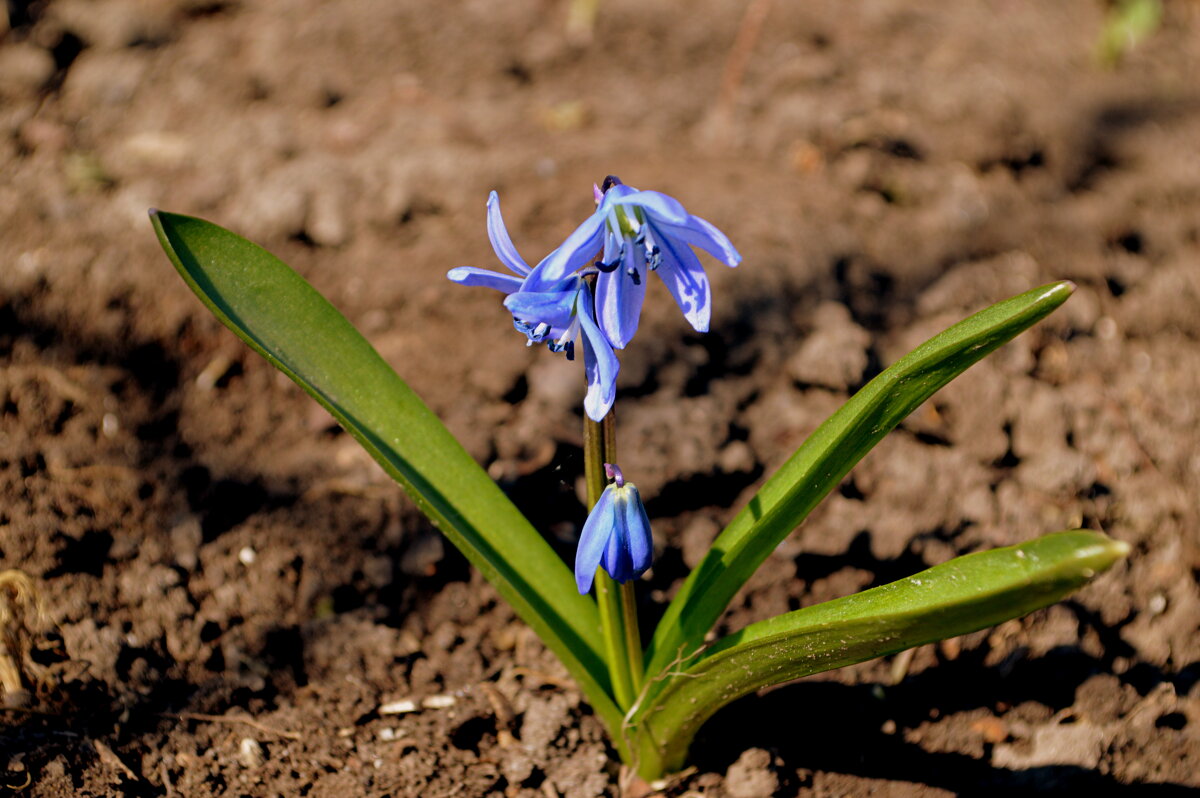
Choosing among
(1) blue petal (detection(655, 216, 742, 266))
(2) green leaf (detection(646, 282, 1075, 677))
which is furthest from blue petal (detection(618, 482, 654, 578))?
(1) blue petal (detection(655, 216, 742, 266))

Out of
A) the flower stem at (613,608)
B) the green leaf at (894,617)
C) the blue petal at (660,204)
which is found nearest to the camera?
the green leaf at (894,617)

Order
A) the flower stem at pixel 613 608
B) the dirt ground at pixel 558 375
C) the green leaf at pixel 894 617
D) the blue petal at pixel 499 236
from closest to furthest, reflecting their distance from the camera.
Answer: the green leaf at pixel 894 617, the blue petal at pixel 499 236, the flower stem at pixel 613 608, the dirt ground at pixel 558 375

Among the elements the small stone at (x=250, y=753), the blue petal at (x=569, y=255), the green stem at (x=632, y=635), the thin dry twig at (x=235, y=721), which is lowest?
the small stone at (x=250, y=753)

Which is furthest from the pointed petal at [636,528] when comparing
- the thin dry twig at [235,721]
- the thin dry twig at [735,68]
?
the thin dry twig at [735,68]

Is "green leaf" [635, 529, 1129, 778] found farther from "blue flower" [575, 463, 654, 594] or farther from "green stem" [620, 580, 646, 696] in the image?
"blue flower" [575, 463, 654, 594]

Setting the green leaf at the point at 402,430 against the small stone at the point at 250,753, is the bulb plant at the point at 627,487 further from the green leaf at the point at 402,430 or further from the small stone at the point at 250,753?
the small stone at the point at 250,753

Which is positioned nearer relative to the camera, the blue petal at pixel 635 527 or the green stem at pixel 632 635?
the blue petal at pixel 635 527

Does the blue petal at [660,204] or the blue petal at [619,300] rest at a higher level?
the blue petal at [660,204]
